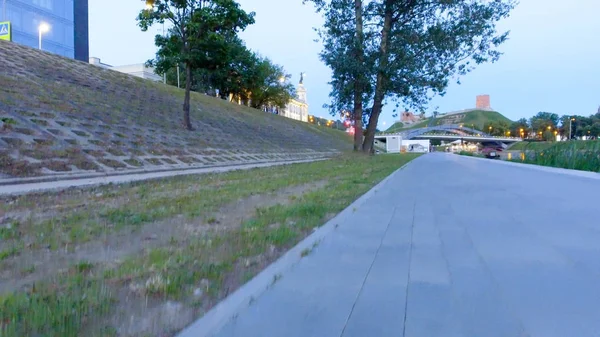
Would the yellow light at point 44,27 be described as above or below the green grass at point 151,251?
above

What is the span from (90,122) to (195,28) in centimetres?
690

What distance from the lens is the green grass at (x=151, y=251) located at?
309cm

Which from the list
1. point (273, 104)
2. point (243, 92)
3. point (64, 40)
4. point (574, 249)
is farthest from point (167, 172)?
point (273, 104)

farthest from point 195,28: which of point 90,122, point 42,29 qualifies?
point 42,29

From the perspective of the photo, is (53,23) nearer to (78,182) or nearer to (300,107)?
(78,182)

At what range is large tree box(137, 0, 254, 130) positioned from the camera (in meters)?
19.8

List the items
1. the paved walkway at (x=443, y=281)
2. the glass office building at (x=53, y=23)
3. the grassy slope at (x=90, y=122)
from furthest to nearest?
1. the glass office building at (x=53, y=23)
2. the grassy slope at (x=90, y=122)
3. the paved walkway at (x=443, y=281)

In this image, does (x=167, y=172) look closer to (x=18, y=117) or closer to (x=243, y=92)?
(x=18, y=117)

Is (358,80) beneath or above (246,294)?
above

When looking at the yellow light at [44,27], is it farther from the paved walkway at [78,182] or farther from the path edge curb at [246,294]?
the path edge curb at [246,294]

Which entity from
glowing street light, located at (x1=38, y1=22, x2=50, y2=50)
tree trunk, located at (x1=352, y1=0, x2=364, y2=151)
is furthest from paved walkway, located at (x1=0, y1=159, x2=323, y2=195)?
glowing street light, located at (x1=38, y1=22, x2=50, y2=50)

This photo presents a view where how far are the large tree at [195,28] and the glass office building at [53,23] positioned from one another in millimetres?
22467

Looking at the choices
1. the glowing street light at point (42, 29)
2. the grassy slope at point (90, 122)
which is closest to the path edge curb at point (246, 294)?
the grassy slope at point (90, 122)

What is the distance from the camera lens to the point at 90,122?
15.9 meters
